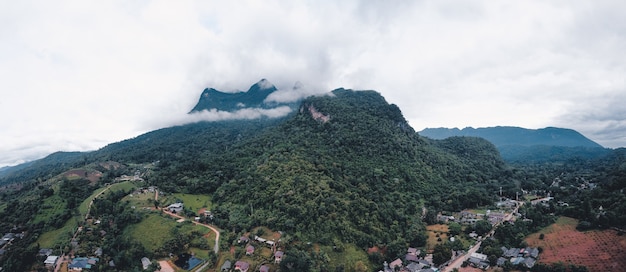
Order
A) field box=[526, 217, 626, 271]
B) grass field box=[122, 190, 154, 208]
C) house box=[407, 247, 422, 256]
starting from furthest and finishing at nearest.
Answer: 1. grass field box=[122, 190, 154, 208]
2. house box=[407, 247, 422, 256]
3. field box=[526, 217, 626, 271]

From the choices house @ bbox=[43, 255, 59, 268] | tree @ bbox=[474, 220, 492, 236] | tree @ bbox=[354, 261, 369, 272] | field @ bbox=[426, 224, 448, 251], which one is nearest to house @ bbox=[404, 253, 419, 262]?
field @ bbox=[426, 224, 448, 251]

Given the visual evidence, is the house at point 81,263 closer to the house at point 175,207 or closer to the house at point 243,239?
the house at point 175,207

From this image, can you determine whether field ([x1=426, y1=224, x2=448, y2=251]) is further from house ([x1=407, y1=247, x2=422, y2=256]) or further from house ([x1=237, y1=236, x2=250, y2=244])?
house ([x1=237, y1=236, x2=250, y2=244])

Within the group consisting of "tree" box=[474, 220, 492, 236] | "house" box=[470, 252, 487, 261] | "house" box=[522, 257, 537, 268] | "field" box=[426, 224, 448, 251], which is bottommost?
"house" box=[470, 252, 487, 261]

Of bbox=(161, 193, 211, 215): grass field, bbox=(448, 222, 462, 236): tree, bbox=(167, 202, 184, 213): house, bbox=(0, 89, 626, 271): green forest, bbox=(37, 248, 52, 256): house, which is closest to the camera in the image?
bbox=(37, 248, 52, 256): house

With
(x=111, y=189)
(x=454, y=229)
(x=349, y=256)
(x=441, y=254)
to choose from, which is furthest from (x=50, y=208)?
(x=454, y=229)

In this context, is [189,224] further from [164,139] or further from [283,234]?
[164,139]

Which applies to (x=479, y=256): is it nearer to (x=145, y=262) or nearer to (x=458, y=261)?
(x=458, y=261)

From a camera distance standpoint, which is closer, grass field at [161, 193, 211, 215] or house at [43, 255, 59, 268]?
house at [43, 255, 59, 268]

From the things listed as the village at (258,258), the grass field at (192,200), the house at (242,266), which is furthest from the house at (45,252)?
the house at (242,266)
